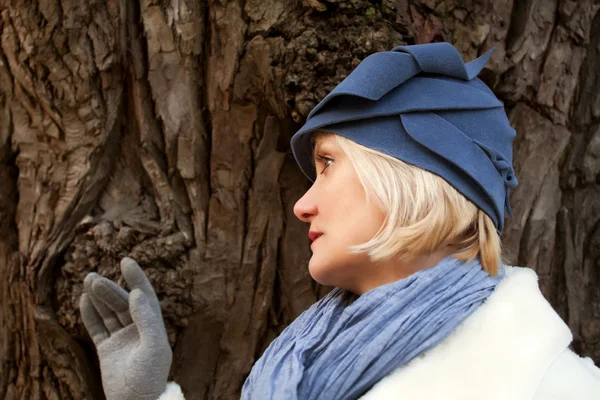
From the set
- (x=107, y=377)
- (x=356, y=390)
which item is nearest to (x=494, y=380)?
(x=356, y=390)

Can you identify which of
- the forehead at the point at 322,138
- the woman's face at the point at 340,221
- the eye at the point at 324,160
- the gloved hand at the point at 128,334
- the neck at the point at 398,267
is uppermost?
the forehead at the point at 322,138

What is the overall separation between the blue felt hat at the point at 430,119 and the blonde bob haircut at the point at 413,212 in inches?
0.7

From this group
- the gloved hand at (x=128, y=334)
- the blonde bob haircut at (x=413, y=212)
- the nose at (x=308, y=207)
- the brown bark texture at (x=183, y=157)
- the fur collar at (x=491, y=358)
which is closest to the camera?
the fur collar at (x=491, y=358)

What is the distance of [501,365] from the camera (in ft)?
3.55

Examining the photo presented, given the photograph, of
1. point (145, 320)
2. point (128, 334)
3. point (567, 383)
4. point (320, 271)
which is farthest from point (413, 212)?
point (128, 334)

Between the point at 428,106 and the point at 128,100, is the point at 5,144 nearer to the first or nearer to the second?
the point at 128,100

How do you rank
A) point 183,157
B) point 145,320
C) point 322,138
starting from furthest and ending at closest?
point 183,157 < point 145,320 < point 322,138

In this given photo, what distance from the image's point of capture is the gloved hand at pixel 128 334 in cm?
150

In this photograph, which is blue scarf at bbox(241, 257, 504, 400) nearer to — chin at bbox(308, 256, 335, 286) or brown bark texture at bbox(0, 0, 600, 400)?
chin at bbox(308, 256, 335, 286)

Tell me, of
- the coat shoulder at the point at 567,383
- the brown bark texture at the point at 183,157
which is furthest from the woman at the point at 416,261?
the brown bark texture at the point at 183,157

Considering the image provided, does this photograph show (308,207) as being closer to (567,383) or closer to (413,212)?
(413,212)

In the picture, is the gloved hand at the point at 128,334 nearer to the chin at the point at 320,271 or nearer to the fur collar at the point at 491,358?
the chin at the point at 320,271

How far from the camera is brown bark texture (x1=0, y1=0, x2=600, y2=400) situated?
1.77m

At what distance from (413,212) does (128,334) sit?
2.76ft
